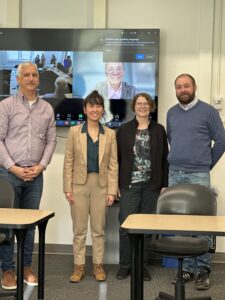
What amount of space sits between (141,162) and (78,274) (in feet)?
3.48

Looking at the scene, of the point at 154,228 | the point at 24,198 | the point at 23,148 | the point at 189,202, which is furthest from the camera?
the point at 24,198

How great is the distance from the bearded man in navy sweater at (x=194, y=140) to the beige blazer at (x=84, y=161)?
489 millimetres

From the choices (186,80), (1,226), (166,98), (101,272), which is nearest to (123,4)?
(166,98)

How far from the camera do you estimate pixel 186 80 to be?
391 centimetres

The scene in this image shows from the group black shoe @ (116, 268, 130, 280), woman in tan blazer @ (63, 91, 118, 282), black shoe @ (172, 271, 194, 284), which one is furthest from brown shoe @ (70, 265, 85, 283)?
black shoe @ (172, 271, 194, 284)

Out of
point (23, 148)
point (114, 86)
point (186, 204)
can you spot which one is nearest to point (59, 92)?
point (114, 86)

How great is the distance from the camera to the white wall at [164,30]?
4.79 meters

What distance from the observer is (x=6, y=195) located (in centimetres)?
343

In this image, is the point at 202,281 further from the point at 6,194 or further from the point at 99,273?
the point at 6,194

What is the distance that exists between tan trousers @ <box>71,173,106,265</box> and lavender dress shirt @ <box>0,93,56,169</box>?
1.42 feet

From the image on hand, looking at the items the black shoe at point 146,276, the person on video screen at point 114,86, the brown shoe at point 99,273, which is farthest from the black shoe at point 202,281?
A: the person on video screen at point 114,86

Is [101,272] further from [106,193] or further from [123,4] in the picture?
[123,4]

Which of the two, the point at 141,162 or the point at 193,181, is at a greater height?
the point at 141,162

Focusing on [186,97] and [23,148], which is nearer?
[23,148]
